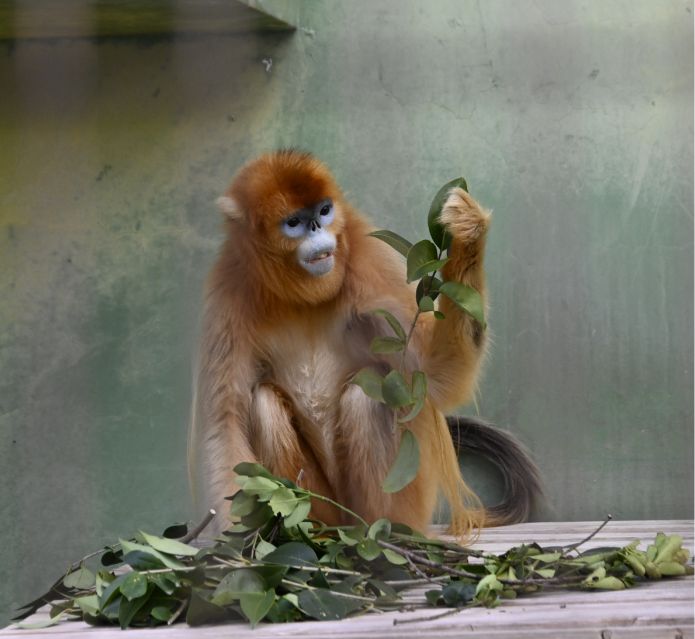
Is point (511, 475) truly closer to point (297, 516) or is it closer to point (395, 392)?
point (395, 392)

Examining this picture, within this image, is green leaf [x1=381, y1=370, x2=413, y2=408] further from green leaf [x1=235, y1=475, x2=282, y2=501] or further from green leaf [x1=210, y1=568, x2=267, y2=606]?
green leaf [x1=210, y1=568, x2=267, y2=606]

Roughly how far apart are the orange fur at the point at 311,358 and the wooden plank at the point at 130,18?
2.56ft

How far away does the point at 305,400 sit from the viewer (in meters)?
4.07

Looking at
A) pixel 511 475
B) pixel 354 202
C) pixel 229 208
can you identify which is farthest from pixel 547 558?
pixel 354 202

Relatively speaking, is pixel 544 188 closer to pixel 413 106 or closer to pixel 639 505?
pixel 413 106

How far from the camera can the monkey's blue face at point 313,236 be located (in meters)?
3.89

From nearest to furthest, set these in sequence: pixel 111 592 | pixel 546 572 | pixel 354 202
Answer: pixel 111 592 < pixel 546 572 < pixel 354 202

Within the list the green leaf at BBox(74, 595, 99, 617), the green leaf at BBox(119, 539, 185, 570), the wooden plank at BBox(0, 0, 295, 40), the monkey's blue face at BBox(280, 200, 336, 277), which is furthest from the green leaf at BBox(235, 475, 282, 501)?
the wooden plank at BBox(0, 0, 295, 40)

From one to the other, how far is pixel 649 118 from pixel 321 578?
2.47 meters

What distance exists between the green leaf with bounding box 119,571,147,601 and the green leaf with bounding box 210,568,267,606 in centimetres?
21

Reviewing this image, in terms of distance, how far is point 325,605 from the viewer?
2.97 meters

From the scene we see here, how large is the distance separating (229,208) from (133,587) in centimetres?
152

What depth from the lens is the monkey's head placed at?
3.87 metres

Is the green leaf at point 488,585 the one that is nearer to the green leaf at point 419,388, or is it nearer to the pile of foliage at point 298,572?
the pile of foliage at point 298,572
